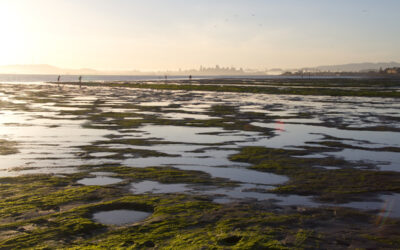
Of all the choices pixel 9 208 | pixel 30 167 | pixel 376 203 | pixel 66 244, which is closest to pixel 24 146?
pixel 30 167

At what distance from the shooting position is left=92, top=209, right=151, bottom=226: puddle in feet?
25.0

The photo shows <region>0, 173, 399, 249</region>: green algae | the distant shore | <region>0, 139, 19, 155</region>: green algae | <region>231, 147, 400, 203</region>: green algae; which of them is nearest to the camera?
<region>0, 173, 399, 249</region>: green algae

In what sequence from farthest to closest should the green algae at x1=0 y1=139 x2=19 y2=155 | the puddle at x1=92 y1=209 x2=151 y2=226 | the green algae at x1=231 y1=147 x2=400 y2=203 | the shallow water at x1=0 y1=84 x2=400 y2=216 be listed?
the green algae at x1=0 y1=139 x2=19 y2=155
the shallow water at x1=0 y1=84 x2=400 y2=216
the green algae at x1=231 y1=147 x2=400 y2=203
the puddle at x1=92 y1=209 x2=151 y2=226

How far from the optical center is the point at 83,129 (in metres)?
20.1

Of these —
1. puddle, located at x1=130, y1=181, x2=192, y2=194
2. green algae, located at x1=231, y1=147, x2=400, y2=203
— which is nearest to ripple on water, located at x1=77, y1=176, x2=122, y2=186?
puddle, located at x1=130, y1=181, x2=192, y2=194

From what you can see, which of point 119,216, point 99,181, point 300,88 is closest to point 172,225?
point 119,216

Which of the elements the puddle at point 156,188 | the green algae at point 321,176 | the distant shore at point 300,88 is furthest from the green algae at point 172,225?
the distant shore at point 300,88

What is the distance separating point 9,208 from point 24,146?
7642 millimetres

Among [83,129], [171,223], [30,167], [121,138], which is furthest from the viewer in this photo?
[83,129]

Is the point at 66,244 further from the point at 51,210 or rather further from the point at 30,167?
the point at 30,167

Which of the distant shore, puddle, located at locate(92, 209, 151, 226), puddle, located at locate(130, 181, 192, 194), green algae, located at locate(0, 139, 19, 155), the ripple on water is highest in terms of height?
the distant shore

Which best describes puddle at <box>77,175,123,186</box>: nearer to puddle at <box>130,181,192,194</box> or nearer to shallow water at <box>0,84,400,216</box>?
shallow water at <box>0,84,400,216</box>

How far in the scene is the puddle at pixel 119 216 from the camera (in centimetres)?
763

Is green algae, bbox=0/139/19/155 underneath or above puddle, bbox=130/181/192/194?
above
